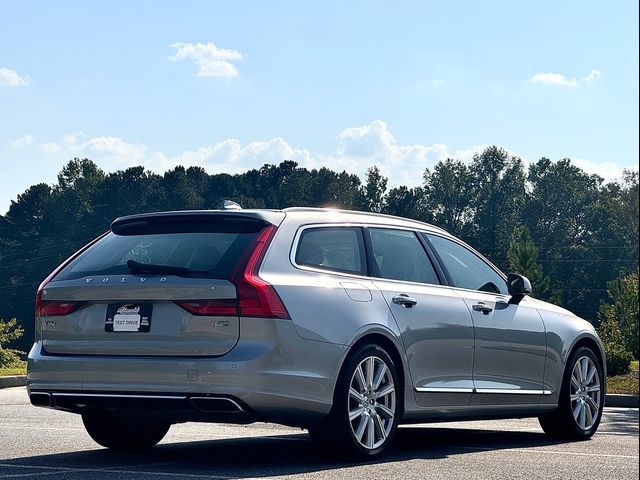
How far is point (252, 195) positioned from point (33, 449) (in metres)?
134

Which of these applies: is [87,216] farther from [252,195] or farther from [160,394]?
[160,394]

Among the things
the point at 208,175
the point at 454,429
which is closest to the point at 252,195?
the point at 208,175

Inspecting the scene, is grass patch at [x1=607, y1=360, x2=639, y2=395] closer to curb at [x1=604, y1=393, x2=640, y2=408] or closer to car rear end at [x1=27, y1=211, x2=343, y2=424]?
curb at [x1=604, y1=393, x2=640, y2=408]

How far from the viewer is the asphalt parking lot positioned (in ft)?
25.8

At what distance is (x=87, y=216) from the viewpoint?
13375cm

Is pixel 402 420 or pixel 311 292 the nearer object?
pixel 311 292

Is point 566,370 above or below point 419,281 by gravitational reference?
below

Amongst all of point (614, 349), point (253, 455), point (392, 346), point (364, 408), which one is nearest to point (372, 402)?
point (364, 408)

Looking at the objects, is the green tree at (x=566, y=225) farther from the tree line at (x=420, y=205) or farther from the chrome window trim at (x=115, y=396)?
the chrome window trim at (x=115, y=396)

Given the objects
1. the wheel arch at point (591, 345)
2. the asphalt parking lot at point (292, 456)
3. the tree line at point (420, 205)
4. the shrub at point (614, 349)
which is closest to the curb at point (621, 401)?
the shrub at point (614, 349)

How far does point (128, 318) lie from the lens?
324 inches

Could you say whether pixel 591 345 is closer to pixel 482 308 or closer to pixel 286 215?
pixel 482 308

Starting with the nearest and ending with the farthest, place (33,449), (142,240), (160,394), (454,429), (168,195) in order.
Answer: (160,394)
(142,240)
(33,449)
(454,429)
(168,195)

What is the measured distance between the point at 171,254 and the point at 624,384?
705 inches
